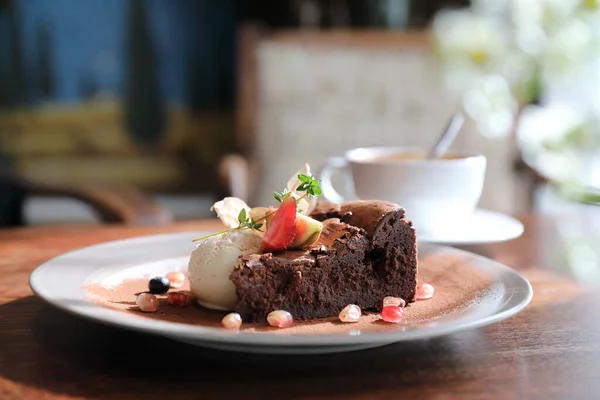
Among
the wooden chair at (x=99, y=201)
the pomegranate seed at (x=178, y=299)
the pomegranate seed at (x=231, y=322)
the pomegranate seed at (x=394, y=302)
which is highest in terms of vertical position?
the pomegranate seed at (x=231, y=322)

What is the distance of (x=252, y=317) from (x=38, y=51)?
11.9 feet

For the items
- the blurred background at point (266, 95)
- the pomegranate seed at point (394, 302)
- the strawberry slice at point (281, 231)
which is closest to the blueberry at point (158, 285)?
the strawberry slice at point (281, 231)

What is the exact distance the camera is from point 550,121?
126 centimetres

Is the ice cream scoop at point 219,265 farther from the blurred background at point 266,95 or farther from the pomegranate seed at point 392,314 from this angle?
the blurred background at point 266,95

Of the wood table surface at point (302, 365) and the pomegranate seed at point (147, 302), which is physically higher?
the pomegranate seed at point (147, 302)

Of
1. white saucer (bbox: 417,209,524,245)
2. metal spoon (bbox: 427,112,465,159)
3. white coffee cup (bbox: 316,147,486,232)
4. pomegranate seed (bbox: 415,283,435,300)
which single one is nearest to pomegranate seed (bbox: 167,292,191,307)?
pomegranate seed (bbox: 415,283,435,300)

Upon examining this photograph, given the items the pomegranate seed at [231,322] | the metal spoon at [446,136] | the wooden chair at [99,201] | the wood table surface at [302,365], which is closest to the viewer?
the wood table surface at [302,365]

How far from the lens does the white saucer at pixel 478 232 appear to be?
1.07 metres

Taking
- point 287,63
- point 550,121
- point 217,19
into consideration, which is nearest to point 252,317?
point 550,121

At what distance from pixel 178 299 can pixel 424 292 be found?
0.87 feet

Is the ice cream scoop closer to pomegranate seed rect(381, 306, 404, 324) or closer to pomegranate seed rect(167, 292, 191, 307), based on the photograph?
pomegranate seed rect(167, 292, 191, 307)

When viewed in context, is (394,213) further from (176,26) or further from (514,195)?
(176,26)

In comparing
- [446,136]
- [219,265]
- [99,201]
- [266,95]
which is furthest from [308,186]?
[266,95]

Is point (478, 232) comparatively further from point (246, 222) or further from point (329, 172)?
point (246, 222)
